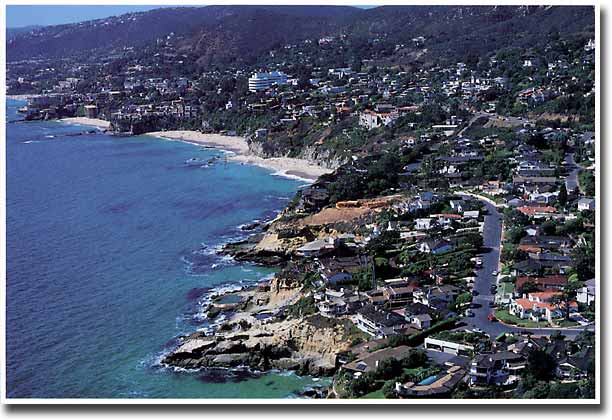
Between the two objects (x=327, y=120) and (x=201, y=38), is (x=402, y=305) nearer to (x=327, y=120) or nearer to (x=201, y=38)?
(x=327, y=120)

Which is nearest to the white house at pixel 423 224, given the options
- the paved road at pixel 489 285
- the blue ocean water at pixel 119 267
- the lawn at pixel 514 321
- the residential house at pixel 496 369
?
the paved road at pixel 489 285

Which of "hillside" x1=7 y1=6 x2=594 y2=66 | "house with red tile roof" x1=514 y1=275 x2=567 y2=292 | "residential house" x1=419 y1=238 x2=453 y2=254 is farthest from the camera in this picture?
"hillside" x1=7 y1=6 x2=594 y2=66

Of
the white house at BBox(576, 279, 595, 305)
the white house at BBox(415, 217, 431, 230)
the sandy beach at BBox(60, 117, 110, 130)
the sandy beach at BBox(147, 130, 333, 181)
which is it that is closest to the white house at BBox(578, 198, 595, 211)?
the white house at BBox(415, 217, 431, 230)

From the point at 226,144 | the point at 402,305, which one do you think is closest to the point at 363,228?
the point at 402,305

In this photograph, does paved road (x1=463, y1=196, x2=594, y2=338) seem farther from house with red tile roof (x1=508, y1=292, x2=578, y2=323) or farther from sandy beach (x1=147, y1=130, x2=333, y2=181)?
sandy beach (x1=147, y1=130, x2=333, y2=181)

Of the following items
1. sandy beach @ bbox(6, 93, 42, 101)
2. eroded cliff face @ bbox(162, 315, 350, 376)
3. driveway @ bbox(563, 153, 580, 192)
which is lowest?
eroded cliff face @ bbox(162, 315, 350, 376)

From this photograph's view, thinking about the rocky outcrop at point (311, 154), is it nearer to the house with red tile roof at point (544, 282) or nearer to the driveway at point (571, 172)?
the driveway at point (571, 172)
